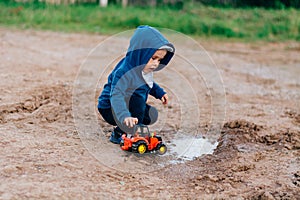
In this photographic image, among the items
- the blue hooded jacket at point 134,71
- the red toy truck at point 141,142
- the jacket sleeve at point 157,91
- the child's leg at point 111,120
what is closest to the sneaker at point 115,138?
the child's leg at point 111,120

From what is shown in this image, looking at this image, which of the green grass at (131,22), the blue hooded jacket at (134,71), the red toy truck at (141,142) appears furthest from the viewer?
the green grass at (131,22)

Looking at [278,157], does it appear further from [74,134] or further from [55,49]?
[55,49]

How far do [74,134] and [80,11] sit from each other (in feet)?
30.7

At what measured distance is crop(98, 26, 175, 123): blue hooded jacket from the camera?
346 centimetres

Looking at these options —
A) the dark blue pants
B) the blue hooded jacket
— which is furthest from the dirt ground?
the blue hooded jacket

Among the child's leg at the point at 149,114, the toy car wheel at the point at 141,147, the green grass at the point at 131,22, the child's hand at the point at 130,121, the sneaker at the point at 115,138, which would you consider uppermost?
the child's hand at the point at 130,121

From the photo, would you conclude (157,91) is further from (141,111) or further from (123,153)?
(123,153)

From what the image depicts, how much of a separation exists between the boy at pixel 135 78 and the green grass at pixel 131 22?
7561 mm

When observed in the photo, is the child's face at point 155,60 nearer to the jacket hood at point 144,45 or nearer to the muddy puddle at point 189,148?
the jacket hood at point 144,45

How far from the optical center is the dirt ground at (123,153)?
301cm

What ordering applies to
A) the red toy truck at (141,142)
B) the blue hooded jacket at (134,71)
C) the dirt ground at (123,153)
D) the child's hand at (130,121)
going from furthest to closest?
the red toy truck at (141,142) < the blue hooded jacket at (134,71) < the child's hand at (130,121) < the dirt ground at (123,153)

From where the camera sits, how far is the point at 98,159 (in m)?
3.48

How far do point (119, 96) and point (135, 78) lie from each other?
217 mm

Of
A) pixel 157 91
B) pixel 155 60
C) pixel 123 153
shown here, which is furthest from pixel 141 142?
pixel 155 60
